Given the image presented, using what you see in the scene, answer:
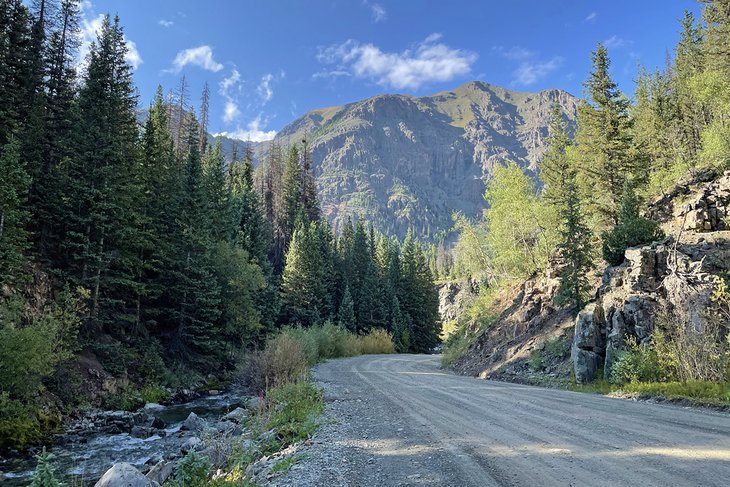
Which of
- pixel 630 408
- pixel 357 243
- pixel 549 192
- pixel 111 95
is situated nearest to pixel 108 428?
pixel 630 408

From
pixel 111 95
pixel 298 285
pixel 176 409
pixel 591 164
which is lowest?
pixel 176 409

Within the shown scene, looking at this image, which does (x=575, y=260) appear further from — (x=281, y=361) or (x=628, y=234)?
(x=281, y=361)

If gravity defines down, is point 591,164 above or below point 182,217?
above

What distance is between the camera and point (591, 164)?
29703 mm

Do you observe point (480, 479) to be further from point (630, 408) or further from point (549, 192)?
point (549, 192)

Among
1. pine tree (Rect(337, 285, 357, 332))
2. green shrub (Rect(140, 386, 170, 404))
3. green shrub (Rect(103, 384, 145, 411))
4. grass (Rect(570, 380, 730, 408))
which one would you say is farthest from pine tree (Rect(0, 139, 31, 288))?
pine tree (Rect(337, 285, 357, 332))

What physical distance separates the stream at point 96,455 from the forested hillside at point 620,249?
1486 centimetres

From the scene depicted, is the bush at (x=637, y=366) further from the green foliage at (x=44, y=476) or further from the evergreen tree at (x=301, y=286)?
the evergreen tree at (x=301, y=286)

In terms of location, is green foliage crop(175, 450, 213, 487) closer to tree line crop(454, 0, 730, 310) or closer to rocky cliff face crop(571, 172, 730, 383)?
rocky cliff face crop(571, 172, 730, 383)

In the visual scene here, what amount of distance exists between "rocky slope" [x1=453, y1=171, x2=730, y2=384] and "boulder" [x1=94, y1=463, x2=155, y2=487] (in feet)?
49.3

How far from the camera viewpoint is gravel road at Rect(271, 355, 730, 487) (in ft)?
18.4

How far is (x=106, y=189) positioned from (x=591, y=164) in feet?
102

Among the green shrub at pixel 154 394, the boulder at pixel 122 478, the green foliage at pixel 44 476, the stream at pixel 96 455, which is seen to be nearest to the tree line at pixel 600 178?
the stream at pixel 96 455

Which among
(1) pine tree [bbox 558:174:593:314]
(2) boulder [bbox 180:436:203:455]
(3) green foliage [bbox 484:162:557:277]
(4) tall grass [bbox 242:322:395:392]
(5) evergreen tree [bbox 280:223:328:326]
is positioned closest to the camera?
(2) boulder [bbox 180:436:203:455]
